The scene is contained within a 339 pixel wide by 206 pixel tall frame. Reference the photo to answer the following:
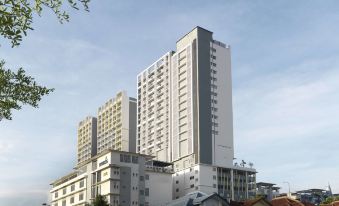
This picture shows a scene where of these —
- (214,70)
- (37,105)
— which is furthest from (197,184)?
(37,105)

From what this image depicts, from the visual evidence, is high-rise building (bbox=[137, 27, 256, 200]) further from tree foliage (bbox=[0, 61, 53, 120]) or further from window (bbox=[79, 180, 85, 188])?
tree foliage (bbox=[0, 61, 53, 120])

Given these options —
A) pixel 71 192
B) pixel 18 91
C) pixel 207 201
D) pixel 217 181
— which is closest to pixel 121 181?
pixel 71 192

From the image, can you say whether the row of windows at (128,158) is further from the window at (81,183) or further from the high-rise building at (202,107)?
the high-rise building at (202,107)

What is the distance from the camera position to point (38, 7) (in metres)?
14.9

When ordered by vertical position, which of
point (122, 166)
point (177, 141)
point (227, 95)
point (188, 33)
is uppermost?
point (188, 33)

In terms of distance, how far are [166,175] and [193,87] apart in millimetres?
40932

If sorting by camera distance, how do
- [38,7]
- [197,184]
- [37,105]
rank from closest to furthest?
[38,7], [37,105], [197,184]

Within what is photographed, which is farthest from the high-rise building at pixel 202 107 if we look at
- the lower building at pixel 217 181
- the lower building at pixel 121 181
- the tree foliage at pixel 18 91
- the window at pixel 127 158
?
the tree foliage at pixel 18 91

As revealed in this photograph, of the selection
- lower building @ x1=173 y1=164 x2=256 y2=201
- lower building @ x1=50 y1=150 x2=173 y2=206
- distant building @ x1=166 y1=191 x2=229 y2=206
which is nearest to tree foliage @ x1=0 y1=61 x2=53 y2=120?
distant building @ x1=166 y1=191 x2=229 y2=206

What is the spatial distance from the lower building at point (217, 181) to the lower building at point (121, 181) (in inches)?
569

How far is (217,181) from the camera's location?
17800 centimetres

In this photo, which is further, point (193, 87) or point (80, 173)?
point (193, 87)

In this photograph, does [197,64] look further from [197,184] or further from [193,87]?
[197,184]

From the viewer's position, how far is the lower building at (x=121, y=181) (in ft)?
476
